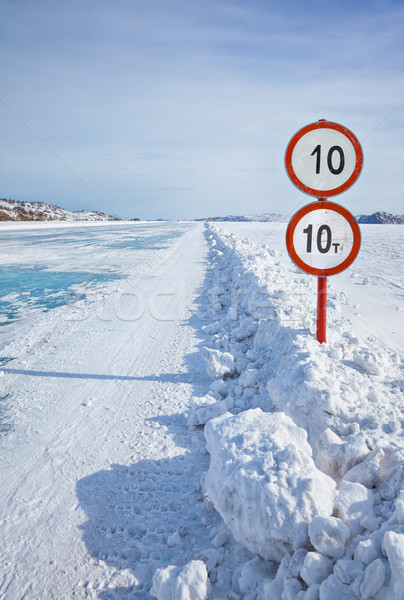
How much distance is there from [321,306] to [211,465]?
5.91ft

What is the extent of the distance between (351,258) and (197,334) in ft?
8.75

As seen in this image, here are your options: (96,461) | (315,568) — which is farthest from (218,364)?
(315,568)

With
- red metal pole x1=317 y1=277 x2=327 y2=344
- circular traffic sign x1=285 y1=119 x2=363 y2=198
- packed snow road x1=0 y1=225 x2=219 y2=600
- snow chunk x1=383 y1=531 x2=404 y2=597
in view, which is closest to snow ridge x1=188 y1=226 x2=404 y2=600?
snow chunk x1=383 y1=531 x2=404 y2=597

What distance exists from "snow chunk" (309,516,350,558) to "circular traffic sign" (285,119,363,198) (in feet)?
7.64

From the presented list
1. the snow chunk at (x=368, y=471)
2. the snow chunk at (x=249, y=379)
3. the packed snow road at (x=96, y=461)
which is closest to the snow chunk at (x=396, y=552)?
the snow chunk at (x=368, y=471)

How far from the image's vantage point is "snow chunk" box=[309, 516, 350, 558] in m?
1.52

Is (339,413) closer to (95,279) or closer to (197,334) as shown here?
(197,334)

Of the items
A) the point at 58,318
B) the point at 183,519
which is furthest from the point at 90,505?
the point at 58,318

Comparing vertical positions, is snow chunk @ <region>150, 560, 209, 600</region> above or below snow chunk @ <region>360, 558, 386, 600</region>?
below

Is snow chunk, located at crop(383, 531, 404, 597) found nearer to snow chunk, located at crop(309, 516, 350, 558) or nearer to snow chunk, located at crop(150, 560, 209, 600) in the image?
snow chunk, located at crop(309, 516, 350, 558)

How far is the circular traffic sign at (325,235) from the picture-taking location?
117 inches

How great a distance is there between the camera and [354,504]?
173cm

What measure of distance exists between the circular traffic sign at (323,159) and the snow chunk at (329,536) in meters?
2.33

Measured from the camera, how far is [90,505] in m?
2.31
